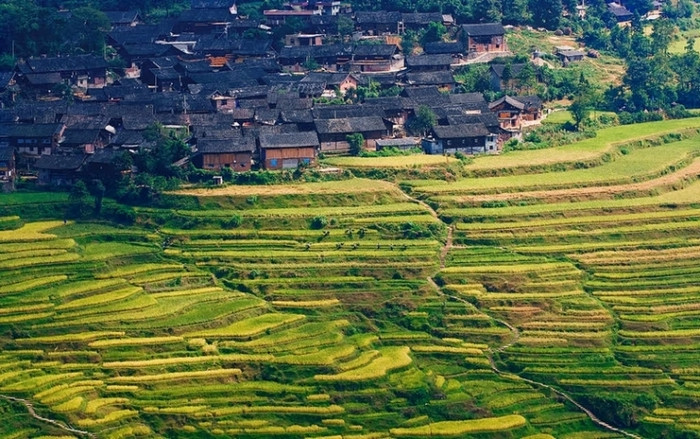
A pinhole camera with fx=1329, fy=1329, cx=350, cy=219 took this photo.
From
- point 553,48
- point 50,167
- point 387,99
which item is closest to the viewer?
point 50,167

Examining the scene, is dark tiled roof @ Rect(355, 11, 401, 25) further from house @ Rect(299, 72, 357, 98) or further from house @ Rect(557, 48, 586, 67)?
Result: house @ Rect(557, 48, 586, 67)

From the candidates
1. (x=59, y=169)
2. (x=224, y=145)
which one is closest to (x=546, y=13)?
(x=224, y=145)

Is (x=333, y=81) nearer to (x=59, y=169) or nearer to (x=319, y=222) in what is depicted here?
(x=319, y=222)

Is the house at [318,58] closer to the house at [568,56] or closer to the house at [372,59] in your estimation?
the house at [372,59]

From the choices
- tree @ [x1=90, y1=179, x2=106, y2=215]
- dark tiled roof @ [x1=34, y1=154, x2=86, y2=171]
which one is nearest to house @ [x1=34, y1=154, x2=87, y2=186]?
dark tiled roof @ [x1=34, y1=154, x2=86, y2=171]

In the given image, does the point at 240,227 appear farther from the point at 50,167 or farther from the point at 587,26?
the point at 587,26

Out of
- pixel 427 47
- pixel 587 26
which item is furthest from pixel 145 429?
pixel 587 26
